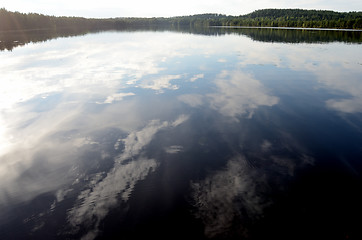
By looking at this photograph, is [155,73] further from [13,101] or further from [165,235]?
[165,235]

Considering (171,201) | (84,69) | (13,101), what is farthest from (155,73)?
(171,201)

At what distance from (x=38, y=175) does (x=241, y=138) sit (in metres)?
10.3

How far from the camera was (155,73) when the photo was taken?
2752 cm

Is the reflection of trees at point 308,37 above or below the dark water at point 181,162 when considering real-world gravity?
above

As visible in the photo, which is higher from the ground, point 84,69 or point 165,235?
point 84,69

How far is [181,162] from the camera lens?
1029 centimetres

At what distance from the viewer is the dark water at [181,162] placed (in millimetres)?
7176

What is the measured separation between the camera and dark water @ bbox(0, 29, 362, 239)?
718 cm

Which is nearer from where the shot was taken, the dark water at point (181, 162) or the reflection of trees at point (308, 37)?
the dark water at point (181, 162)

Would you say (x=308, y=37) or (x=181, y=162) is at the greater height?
(x=308, y=37)

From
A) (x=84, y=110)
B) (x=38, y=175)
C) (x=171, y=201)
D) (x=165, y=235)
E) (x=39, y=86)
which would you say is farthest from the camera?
(x=39, y=86)

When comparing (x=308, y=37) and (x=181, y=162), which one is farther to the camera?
(x=308, y=37)

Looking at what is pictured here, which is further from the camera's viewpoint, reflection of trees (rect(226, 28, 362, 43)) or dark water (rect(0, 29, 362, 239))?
reflection of trees (rect(226, 28, 362, 43))

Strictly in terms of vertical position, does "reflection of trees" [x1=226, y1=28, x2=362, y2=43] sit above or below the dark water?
above
